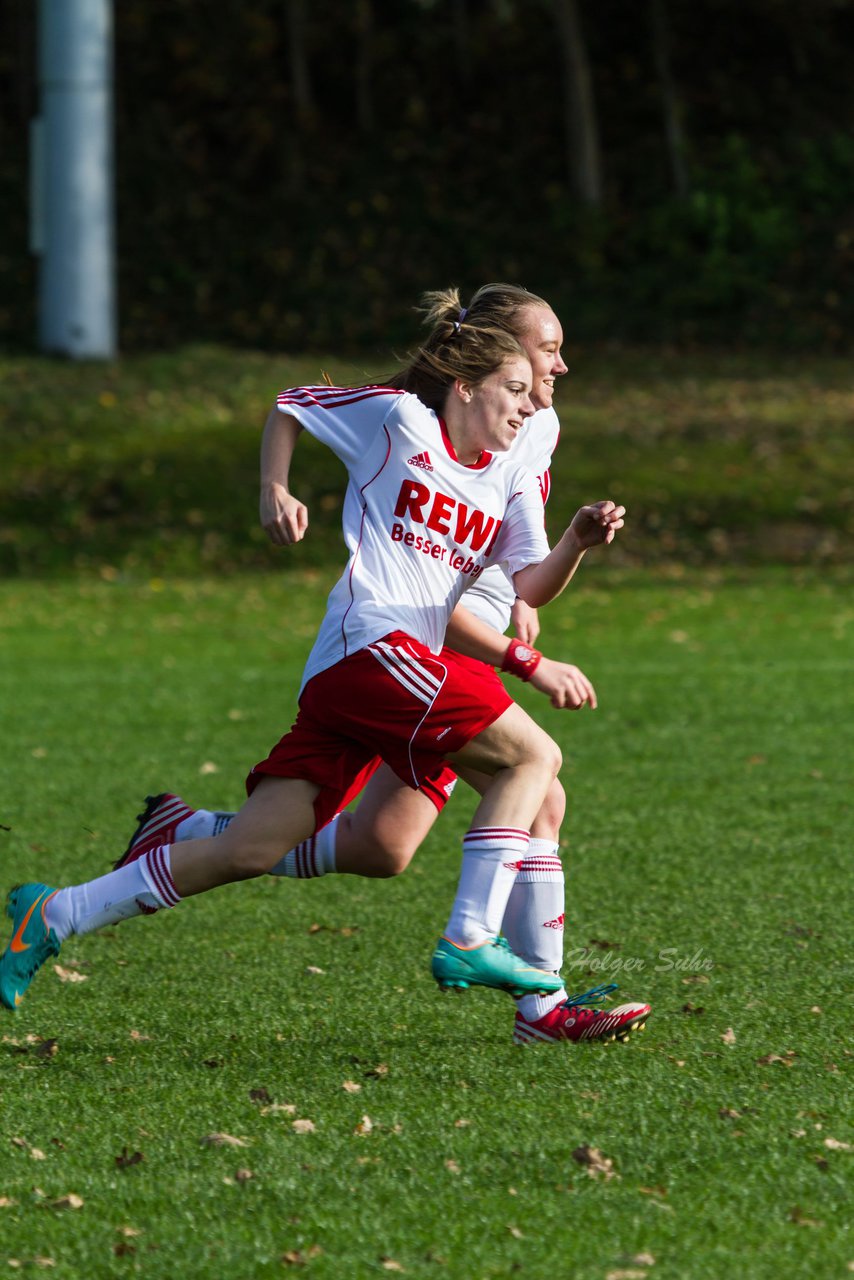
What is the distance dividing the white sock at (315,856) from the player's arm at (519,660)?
0.71m

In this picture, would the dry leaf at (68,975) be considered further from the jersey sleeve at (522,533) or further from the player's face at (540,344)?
the player's face at (540,344)

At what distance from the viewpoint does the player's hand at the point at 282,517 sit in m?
4.40

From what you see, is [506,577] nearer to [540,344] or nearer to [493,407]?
[493,407]

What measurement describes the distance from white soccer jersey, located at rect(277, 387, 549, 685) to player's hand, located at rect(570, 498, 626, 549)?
18 cm

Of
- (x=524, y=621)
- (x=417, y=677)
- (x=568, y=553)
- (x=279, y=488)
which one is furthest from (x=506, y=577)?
(x=279, y=488)

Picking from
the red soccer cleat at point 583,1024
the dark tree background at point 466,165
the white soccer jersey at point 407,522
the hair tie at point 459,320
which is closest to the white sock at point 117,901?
the white soccer jersey at point 407,522

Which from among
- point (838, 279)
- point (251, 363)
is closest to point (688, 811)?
point (251, 363)

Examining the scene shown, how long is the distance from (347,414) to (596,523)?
748mm

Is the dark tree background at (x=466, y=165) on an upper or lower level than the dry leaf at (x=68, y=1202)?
upper

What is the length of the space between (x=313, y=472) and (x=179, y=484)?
1602mm

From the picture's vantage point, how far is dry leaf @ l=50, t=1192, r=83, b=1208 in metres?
3.54

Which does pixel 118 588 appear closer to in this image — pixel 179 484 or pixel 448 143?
pixel 179 484

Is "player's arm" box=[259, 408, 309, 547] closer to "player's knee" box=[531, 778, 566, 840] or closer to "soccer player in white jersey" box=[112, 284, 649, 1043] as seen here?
"soccer player in white jersey" box=[112, 284, 649, 1043]

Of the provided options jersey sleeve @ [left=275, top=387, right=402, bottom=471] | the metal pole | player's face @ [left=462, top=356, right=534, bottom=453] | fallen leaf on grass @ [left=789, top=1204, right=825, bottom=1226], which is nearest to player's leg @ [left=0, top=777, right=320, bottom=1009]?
jersey sleeve @ [left=275, top=387, right=402, bottom=471]
